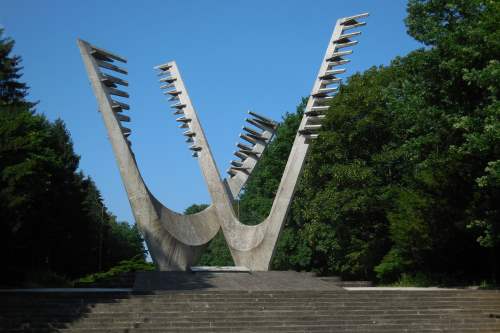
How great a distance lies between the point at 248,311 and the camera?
15844mm

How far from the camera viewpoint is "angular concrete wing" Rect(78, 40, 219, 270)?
21.9 meters

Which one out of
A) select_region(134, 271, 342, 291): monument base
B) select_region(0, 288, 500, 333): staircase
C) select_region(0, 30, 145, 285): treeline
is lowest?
select_region(0, 288, 500, 333): staircase

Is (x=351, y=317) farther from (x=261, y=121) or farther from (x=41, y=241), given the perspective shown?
(x=41, y=241)

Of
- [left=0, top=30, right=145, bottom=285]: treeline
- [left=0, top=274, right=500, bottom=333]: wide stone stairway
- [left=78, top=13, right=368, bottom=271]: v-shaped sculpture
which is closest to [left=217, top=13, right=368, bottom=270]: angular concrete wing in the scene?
[left=78, top=13, right=368, bottom=271]: v-shaped sculpture

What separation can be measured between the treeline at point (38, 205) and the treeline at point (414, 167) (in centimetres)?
1143

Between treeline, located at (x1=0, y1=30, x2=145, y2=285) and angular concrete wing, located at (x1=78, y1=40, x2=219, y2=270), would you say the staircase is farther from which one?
treeline, located at (x1=0, y1=30, x2=145, y2=285)

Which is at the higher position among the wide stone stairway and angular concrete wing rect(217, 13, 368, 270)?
angular concrete wing rect(217, 13, 368, 270)

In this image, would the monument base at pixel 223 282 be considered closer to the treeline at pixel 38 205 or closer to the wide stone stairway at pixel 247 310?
the wide stone stairway at pixel 247 310

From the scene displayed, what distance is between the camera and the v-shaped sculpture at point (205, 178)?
2197 cm

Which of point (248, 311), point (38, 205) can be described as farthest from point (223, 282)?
point (38, 205)

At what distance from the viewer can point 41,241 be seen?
3203cm

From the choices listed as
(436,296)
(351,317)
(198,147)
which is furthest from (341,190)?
(351,317)

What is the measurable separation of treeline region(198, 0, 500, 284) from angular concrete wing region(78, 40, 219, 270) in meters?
8.88

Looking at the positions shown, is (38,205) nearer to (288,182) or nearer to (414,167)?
(288,182)
